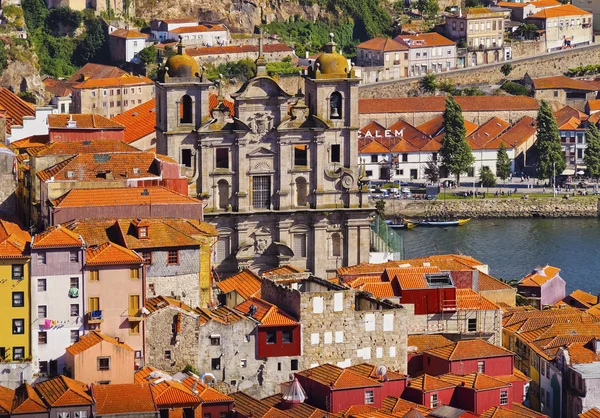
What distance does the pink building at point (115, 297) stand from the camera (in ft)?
168

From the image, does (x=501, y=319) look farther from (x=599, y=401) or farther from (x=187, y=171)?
(x=187, y=171)

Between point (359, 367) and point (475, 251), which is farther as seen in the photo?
point (475, 251)

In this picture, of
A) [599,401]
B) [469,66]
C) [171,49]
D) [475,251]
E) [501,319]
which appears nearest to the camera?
[599,401]

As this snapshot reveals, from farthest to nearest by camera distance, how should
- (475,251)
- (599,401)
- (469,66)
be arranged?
(469,66), (475,251), (599,401)

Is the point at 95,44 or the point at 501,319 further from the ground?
the point at 95,44

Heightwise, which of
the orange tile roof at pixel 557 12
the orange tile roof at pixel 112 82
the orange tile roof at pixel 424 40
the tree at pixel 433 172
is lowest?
the tree at pixel 433 172

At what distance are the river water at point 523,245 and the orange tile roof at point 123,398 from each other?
87.0ft

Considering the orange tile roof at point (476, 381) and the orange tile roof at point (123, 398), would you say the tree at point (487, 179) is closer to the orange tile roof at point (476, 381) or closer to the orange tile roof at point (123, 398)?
the orange tile roof at point (476, 381)

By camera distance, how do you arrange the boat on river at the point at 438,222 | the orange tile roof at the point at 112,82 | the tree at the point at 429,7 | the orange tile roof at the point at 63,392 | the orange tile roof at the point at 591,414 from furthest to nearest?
the tree at the point at 429,7, the orange tile roof at the point at 112,82, the boat on river at the point at 438,222, the orange tile roof at the point at 591,414, the orange tile roof at the point at 63,392

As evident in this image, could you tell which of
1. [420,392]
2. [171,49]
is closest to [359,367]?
[420,392]

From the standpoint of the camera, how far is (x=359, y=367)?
51875mm

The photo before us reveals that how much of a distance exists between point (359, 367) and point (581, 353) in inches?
232

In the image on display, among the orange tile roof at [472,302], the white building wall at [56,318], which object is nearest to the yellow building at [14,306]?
the white building wall at [56,318]

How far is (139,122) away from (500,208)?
22712 mm
